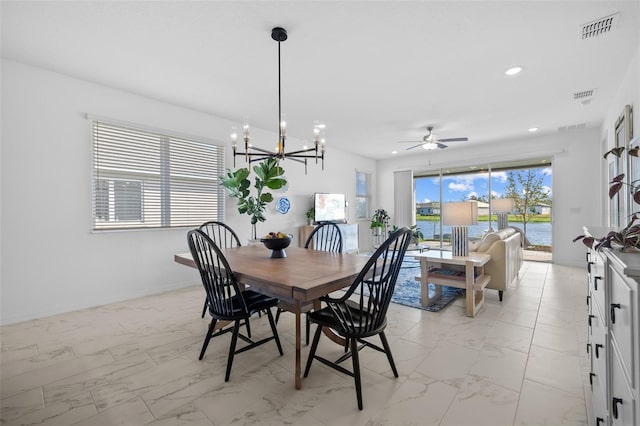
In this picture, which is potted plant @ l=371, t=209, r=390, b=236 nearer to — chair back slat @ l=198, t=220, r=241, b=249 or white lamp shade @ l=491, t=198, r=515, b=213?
white lamp shade @ l=491, t=198, r=515, b=213

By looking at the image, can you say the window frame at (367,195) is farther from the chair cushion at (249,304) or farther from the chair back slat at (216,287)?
the chair back slat at (216,287)

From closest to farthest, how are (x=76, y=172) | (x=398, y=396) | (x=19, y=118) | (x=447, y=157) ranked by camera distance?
1. (x=398, y=396)
2. (x=19, y=118)
3. (x=76, y=172)
4. (x=447, y=157)

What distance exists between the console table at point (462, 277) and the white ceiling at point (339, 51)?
80.0 inches

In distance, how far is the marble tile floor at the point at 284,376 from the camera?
1594 mm

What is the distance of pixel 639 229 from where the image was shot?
1092 millimetres

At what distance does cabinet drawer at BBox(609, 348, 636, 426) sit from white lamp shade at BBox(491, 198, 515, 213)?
5346 mm

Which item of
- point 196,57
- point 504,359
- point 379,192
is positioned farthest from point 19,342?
point 379,192

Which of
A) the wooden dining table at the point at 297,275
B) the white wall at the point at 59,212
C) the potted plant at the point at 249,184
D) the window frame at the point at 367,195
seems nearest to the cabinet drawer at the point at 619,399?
the wooden dining table at the point at 297,275

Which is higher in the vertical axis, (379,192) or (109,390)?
(379,192)

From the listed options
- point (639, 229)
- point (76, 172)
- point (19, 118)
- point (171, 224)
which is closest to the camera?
point (639, 229)

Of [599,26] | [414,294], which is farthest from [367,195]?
[599,26]

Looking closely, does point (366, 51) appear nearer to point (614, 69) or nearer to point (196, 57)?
point (196, 57)

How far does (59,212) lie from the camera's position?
3182 mm

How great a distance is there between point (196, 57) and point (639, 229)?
3344mm
